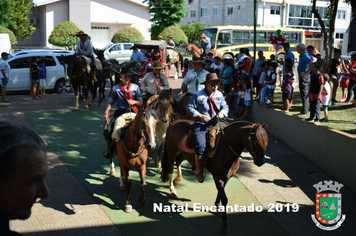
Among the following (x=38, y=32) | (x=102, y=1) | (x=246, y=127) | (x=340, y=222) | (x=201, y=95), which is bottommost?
(x=340, y=222)

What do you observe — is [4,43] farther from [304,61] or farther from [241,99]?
[304,61]

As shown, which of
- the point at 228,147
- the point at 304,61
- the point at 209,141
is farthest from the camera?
the point at 304,61

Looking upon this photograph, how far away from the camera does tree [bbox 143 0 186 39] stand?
46.5 meters

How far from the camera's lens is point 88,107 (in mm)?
15984

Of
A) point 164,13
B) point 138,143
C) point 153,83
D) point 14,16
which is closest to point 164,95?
point 138,143

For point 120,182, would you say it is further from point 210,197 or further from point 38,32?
point 38,32

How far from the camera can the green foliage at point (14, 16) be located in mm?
38250

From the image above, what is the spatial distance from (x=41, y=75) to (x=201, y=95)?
12799 millimetres

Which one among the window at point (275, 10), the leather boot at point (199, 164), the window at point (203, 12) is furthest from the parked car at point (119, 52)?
the window at point (203, 12)

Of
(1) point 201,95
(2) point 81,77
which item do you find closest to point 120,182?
(1) point 201,95

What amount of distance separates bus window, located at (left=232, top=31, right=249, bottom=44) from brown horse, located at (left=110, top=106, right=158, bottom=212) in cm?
2685

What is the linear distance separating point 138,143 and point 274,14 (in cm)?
5150

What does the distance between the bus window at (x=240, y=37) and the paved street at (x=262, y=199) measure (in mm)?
22001

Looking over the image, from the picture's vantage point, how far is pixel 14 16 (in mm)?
39562
